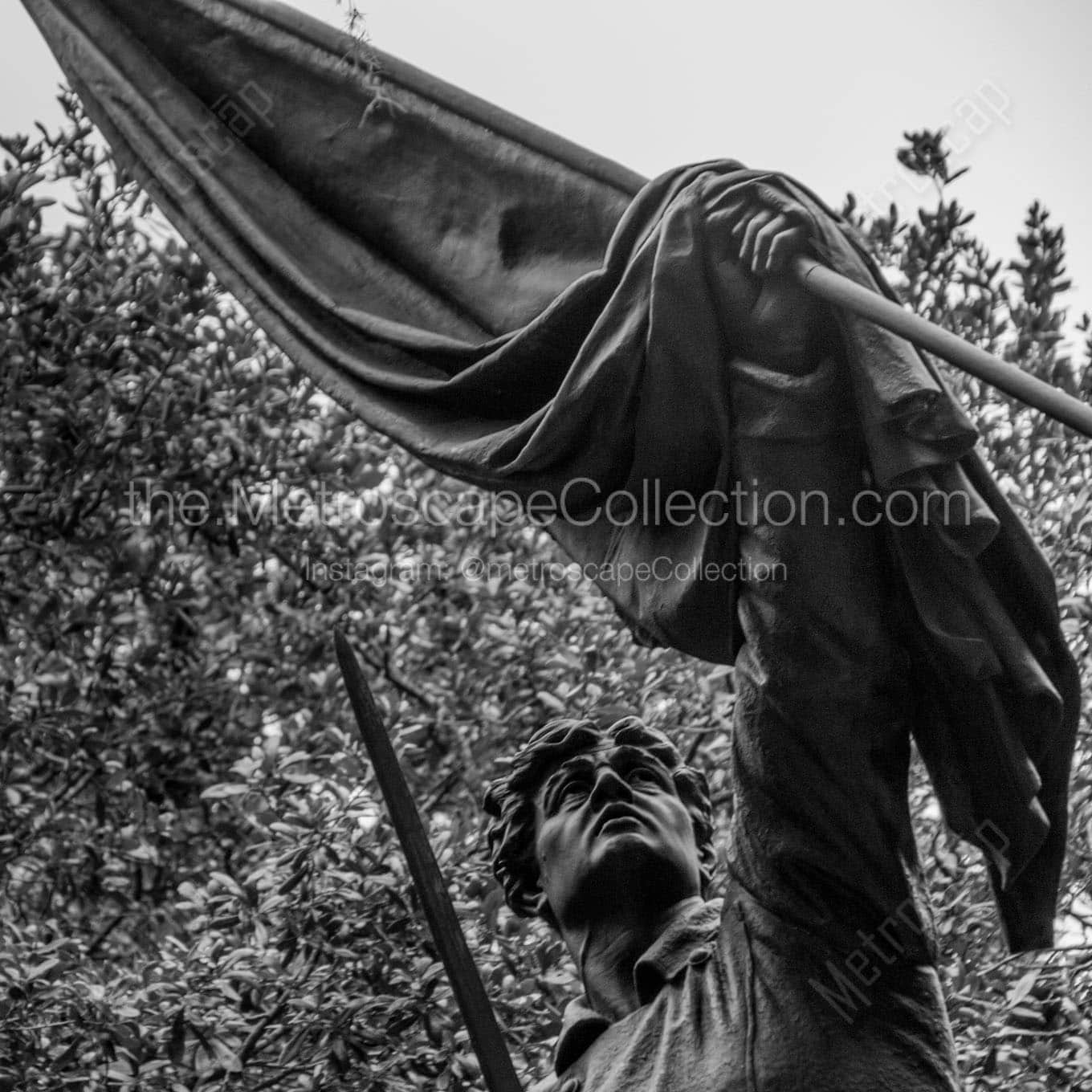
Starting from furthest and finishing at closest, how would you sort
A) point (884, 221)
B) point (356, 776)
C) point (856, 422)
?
point (884, 221) → point (356, 776) → point (856, 422)

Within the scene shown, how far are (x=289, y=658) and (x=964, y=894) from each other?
3396mm

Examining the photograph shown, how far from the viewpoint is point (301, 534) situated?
29.7 ft

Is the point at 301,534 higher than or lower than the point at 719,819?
higher

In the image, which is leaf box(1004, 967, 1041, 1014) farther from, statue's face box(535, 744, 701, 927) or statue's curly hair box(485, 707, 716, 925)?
statue's face box(535, 744, 701, 927)

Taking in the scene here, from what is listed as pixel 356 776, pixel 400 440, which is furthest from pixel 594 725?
pixel 356 776

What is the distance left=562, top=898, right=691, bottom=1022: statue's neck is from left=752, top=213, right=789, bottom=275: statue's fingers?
1.13 metres

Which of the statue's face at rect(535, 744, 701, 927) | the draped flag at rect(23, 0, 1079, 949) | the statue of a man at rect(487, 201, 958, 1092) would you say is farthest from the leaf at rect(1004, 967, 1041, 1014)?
the statue of a man at rect(487, 201, 958, 1092)

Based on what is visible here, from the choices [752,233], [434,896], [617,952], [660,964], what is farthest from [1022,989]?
[752,233]

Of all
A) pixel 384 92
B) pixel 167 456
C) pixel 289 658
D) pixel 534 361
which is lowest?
pixel 534 361

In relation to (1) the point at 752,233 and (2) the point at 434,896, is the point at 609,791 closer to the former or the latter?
(2) the point at 434,896

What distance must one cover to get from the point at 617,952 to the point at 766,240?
1.24 metres

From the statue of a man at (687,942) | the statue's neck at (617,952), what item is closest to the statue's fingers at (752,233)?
the statue of a man at (687,942)

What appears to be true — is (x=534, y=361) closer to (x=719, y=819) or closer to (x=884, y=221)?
(x=719, y=819)

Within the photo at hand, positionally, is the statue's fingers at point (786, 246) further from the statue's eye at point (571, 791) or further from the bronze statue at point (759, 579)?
the statue's eye at point (571, 791)
